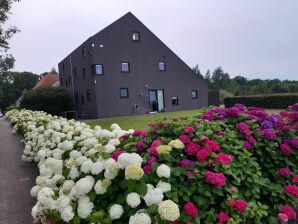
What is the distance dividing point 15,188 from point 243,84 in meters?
77.4

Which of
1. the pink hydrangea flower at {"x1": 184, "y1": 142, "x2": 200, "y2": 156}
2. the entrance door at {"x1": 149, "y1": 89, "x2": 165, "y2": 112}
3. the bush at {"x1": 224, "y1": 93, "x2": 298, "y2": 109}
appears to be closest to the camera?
the pink hydrangea flower at {"x1": 184, "y1": 142, "x2": 200, "y2": 156}

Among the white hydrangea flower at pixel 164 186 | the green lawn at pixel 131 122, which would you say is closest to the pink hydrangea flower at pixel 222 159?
the white hydrangea flower at pixel 164 186

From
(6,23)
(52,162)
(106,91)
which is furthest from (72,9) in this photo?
(106,91)

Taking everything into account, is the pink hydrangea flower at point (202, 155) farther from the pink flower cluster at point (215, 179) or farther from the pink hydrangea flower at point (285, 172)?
the pink hydrangea flower at point (285, 172)

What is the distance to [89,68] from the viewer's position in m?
23.6

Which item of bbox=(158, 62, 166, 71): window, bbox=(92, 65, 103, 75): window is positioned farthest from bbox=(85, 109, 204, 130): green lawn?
bbox=(158, 62, 166, 71): window

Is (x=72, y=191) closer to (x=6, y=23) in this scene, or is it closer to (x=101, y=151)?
(x=101, y=151)

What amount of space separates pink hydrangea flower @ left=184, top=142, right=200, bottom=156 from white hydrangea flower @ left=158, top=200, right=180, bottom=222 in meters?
0.78

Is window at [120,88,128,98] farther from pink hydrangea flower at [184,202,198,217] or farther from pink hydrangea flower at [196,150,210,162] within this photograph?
pink hydrangea flower at [184,202,198,217]

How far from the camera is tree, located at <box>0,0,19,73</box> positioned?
411 inches

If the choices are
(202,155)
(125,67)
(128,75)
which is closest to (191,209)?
(202,155)

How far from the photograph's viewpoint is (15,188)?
15.3 feet

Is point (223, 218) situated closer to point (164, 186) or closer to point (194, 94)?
point (164, 186)

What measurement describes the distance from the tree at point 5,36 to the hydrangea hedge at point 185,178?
344 inches
